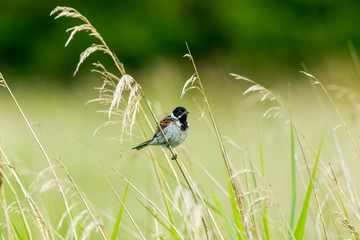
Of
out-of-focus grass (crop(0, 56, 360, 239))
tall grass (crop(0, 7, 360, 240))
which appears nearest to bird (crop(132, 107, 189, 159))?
out-of-focus grass (crop(0, 56, 360, 239))

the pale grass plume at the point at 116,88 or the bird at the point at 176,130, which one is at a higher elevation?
the pale grass plume at the point at 116,88

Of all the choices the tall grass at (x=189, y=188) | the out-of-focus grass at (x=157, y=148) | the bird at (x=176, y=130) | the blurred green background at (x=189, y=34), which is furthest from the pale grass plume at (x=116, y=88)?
the blurred green background at (x=189, y=34)

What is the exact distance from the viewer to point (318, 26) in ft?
70.6

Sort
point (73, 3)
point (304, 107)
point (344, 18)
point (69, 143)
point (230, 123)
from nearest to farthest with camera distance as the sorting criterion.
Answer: point (69, 143) < point (230, 123) < point (304, 107) < point (344, 18) < point (73, 3)

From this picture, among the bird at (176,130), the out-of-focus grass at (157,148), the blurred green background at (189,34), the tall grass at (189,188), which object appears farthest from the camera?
the blurred green background at (189,34)

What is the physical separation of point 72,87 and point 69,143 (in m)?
11.6

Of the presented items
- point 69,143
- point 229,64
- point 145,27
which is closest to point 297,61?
point 229,64

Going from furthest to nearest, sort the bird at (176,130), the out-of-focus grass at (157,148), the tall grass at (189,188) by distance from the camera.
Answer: the out-of-focus grass at (157,148) → the bird at (176,130) → the tall grass at (189,188)

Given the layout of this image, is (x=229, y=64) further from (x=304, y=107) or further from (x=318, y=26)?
(x=304, y=107)

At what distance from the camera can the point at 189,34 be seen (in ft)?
74.6

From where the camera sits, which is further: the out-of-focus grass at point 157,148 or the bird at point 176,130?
the out-of-focus grass at point 157,148

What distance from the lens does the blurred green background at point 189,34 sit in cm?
2153

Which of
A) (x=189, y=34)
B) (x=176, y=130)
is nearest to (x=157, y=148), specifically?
(x=176, y=130)

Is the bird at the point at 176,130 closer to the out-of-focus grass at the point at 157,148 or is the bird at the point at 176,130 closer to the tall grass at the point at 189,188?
the out-of-focus grass at the point at 157,148
